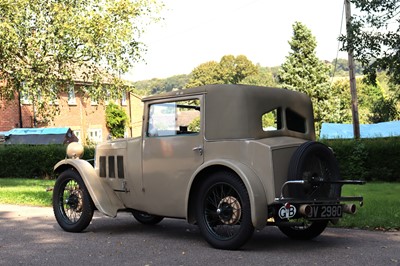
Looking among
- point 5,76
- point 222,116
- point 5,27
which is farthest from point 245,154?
point 5,76

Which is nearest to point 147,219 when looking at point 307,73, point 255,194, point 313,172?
point 255,194

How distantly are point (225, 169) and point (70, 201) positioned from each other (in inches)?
117

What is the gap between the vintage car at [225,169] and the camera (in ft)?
20.6

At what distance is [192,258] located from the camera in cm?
605

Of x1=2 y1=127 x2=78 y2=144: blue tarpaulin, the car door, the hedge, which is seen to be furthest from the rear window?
x1=2 y1=127 x2=78 y2=144: blue tarpaulin

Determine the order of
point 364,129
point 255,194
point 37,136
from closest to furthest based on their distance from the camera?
point 255,194
point 37,136
point 364,129

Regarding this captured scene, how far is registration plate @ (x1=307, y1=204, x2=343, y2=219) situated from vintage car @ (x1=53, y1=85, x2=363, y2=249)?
0.01 metres

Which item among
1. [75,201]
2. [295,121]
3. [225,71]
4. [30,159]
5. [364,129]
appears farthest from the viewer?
[225,71]

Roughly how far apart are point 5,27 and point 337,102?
133 feet

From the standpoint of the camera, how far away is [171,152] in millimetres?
7215

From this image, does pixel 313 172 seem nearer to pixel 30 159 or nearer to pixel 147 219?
pixel 147 219

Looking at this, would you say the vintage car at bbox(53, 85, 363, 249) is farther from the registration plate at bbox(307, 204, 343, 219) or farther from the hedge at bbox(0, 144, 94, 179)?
the hedge at bbox(0, 144, 94, 179)

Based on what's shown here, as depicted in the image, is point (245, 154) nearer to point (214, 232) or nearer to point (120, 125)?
point (214, 232)

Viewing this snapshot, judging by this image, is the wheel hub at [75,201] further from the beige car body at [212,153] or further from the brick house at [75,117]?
the brick house at [75,117]
